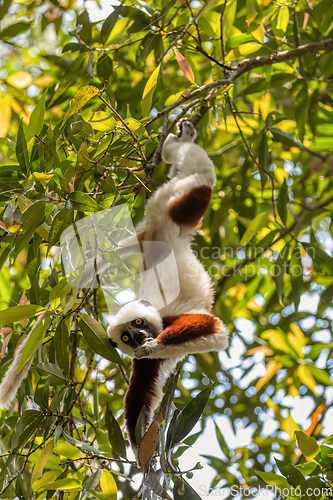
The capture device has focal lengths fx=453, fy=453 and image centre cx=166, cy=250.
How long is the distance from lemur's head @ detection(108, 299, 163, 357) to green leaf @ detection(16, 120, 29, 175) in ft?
2.13

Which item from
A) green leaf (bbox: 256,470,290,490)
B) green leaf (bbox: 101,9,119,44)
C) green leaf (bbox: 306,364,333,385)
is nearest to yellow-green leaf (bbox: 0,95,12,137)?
green leaf (bbox: 101,9,119,44)

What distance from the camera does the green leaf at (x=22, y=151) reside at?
1617 millimetres

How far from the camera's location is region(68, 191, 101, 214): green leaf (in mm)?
1465

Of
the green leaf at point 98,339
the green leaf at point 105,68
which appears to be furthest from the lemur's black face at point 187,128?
the green leaf at point 98,339

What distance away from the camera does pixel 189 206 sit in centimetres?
206

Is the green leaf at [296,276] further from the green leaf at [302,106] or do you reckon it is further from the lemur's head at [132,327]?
the lemur's head at [132,327]

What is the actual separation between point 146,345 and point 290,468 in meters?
0.76

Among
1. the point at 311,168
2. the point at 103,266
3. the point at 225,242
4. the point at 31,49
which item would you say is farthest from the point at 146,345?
the point at 31,49

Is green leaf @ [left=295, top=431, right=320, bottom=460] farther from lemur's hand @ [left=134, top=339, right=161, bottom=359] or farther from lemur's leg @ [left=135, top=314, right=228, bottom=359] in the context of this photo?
lemur's hand @ [left=134, top=339, right=161, bottom=359]

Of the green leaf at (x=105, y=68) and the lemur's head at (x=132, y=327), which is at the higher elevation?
the green leaf at (x=105, y=68)

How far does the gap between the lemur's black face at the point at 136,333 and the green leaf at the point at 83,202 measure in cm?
50

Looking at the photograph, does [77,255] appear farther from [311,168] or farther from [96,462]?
[311,168]

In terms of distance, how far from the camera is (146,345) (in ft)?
5.40

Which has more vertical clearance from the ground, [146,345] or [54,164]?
[54,164]
